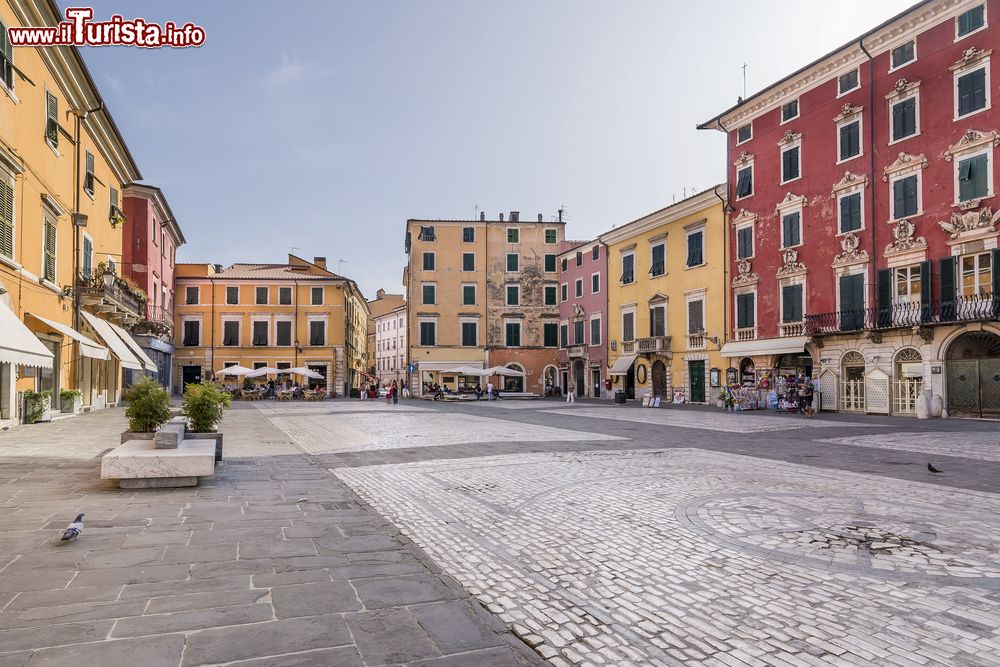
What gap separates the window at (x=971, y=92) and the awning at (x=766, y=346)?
9574 millimetres

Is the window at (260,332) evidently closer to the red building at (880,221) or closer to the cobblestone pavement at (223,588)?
the red building at (880,221)

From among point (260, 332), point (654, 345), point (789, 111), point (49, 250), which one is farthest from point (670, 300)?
point (260, 332)

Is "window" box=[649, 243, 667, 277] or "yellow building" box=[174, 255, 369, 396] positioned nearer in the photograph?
"window" box=[649, 243, 667, 277]

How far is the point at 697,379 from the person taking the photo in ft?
110

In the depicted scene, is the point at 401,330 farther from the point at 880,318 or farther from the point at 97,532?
the point at 97,532

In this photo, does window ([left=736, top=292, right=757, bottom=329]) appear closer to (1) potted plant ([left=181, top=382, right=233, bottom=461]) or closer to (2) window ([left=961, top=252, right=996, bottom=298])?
(2) window ([left=961, top=252, right=996, bottom=298])

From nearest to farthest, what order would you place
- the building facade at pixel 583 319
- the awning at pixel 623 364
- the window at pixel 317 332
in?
the awning at pixel 623 364 < the building facade at pixel 583 319 < the window at pixel 317 332

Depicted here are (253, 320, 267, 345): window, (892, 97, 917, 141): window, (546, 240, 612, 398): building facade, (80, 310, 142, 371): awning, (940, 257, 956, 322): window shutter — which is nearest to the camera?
(80, 310, 142, 371): awning

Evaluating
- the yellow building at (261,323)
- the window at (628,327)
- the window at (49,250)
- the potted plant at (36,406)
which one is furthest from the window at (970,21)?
the yellow building at (261,323)

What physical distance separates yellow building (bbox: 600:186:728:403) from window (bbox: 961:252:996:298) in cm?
1108

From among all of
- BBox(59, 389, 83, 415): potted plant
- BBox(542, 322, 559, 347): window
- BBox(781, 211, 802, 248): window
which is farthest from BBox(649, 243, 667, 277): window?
BBox(59, 389, 83, 415): potted plant

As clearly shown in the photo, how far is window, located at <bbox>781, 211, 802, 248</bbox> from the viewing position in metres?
27.5

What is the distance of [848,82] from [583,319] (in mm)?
22912

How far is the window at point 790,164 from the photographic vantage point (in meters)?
27.8
